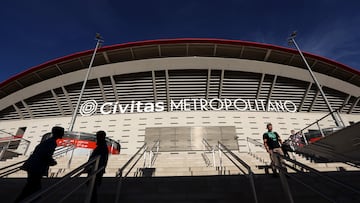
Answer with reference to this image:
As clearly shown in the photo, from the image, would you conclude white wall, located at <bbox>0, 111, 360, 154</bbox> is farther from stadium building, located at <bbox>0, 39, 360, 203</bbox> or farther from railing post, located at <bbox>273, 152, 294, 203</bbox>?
railing post, located at <bbox>273, 152, 294, 203</bbox>

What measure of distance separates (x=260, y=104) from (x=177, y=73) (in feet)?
25.7

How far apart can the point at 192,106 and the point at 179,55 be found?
456 centimetres

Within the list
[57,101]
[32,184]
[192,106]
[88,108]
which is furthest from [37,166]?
[57,101]

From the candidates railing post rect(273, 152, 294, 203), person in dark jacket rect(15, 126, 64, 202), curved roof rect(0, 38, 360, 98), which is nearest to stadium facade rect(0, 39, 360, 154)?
curved roof rect(0, 38, 360, 98)

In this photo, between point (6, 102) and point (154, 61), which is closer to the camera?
point (154, 61)

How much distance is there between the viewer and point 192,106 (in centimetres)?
1582

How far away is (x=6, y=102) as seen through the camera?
1680cm

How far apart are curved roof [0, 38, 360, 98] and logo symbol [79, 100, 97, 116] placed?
3157mm

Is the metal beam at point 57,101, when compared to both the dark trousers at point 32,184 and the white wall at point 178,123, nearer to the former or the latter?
the white wall at point 178,123

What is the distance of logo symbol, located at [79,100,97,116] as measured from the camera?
51.7 feet

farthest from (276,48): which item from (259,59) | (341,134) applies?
(341,134)

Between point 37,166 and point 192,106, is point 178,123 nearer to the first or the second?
point 192,106

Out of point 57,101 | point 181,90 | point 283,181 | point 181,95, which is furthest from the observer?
point 57,101

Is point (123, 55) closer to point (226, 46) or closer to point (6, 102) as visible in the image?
point (226, 46)
